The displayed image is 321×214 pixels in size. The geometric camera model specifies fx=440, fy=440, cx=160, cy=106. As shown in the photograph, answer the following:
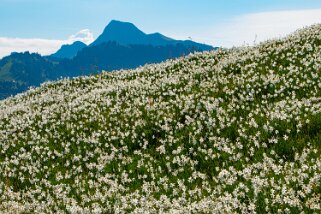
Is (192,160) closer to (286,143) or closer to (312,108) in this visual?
(286,143)

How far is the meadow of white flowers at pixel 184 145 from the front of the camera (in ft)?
24.6

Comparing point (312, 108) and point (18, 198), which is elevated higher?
point (312, 108)

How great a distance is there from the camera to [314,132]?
9.62m

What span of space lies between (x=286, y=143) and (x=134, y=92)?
26.6 feet

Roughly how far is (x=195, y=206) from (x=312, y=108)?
482 centimetres

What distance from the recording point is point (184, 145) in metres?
11.0

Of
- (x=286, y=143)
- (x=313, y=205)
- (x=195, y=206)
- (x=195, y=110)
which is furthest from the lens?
(x=195, y=110)

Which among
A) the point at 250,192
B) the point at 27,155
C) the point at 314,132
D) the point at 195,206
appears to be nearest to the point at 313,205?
the point at 250,192

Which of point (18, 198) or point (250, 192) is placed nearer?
point (250, 192)

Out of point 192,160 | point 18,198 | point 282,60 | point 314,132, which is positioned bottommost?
point 18,198

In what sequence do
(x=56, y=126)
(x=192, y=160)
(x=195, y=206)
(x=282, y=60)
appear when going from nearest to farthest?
(x=195, y=206) < (x=192, y=160) < (x=56, y=126) < (x=282, y=60)

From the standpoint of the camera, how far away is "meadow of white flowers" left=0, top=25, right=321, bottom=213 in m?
7.49

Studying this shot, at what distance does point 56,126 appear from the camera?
14.7 m

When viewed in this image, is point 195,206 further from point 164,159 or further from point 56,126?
point 56,126
